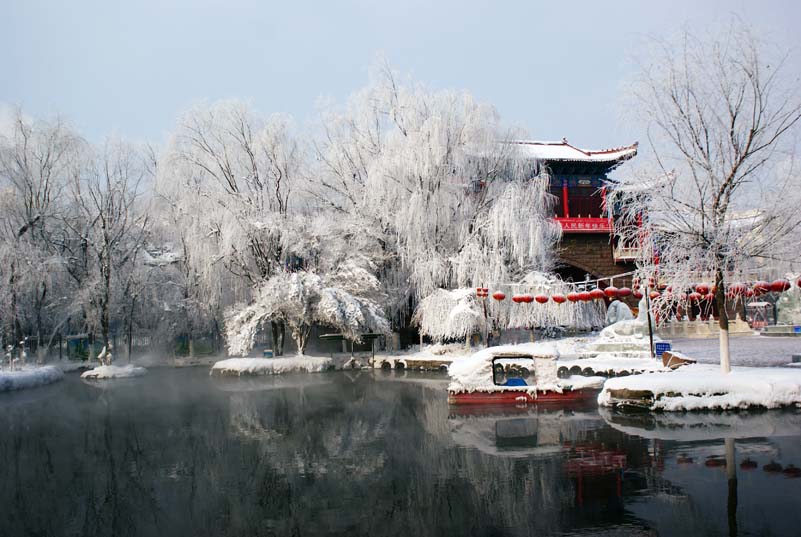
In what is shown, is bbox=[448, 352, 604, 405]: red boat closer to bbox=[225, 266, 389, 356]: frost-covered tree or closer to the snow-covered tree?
the snow-covered tree

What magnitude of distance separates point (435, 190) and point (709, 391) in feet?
54.0

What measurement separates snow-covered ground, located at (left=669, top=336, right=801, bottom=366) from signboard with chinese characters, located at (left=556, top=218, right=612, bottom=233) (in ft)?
23.3

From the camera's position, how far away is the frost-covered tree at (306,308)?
2509 cm

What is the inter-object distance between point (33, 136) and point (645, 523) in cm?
3065

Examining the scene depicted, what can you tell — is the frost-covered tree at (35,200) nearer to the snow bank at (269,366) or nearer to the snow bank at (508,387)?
the snow bank at (269,366)

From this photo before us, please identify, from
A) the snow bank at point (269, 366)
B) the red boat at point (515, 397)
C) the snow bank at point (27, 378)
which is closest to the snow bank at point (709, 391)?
the red boat at point (515, 397)

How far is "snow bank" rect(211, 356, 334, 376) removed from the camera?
25016 mm

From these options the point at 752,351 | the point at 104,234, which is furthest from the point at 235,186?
the point at 752,351

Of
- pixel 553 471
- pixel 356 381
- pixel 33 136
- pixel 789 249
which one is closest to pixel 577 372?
pixel 356 381

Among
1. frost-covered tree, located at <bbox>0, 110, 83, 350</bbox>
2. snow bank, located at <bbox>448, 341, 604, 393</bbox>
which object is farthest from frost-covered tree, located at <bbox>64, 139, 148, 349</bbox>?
snow bank, located at <bbox>448, 341, 604, 393</bbox>

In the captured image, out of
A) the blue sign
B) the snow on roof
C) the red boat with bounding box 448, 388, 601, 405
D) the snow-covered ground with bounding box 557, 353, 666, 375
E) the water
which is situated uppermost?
the snow on roof

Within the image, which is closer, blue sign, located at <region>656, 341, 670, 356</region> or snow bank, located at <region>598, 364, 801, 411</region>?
snow bank, located at <region>598, 364, 801, 411</region>

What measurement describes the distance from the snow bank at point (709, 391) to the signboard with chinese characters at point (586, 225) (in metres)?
20.5

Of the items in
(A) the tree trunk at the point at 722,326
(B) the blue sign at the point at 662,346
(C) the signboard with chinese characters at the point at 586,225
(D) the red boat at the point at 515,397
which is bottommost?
(D) the red boat at the point at 515,397
